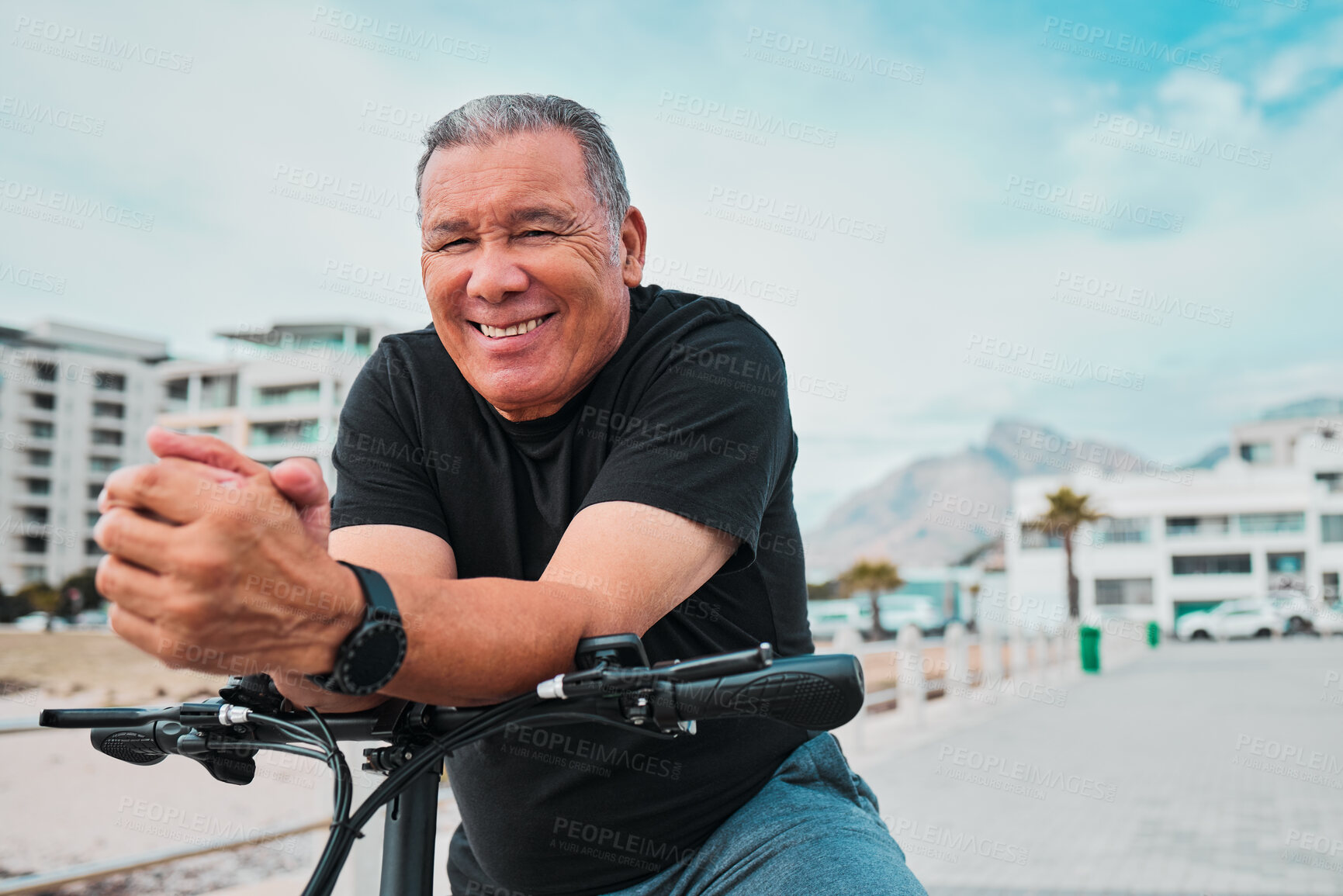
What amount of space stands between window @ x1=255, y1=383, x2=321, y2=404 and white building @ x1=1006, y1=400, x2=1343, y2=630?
47081 mm

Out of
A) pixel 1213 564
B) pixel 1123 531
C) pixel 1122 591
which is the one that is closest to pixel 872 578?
pixel 1122 591

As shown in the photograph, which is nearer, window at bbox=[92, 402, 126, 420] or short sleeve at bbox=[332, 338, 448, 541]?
short sleeve at bbox=[332, 338, 448, 541]

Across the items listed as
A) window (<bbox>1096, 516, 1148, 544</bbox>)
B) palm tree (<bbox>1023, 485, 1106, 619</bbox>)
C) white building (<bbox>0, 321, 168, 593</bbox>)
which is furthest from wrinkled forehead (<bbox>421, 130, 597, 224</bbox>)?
white building (<bbox>0, 321, 168, 593</bbox>)

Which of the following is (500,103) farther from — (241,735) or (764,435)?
(241,735)

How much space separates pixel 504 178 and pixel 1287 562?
6887 cm

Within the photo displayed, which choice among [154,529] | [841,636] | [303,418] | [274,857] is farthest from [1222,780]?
[303,418]

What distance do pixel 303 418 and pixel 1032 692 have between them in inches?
2374

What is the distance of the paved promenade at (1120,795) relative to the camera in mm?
6047

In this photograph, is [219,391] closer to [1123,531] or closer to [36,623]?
[36,623]

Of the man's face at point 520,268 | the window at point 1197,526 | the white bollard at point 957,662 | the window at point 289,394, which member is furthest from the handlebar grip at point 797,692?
the window at point 289,394

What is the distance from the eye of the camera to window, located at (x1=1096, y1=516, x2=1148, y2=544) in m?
62.2

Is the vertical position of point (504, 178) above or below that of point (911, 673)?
above

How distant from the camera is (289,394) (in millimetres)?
70312

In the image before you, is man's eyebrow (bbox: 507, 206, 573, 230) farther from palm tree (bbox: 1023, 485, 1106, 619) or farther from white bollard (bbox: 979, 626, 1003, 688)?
palm tree (bbox: 1023, 485, 1106, 619)
